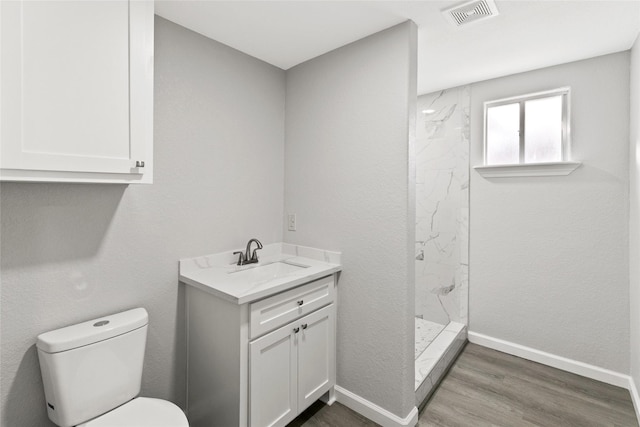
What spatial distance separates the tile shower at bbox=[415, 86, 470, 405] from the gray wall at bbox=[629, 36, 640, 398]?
1.10 meters

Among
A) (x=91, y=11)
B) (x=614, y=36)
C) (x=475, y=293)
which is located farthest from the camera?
(x=475, y=293)

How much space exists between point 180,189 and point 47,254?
0.70 meters

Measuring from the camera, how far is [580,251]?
2.41 m

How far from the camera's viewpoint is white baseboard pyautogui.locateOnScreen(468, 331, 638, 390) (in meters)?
2.29

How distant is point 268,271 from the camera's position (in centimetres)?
218

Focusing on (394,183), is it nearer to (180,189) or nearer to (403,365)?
(403,365)

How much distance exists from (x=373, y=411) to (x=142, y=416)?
4.29 ft

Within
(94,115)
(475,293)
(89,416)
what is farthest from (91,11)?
(475,293)

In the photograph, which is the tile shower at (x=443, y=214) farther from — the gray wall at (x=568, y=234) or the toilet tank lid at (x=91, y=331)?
the toilet tank lid at (x=91, y=331)

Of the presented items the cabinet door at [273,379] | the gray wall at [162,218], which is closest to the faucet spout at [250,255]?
the gray wall at [162,218]

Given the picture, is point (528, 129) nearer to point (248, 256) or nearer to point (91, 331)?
point (248, 256)

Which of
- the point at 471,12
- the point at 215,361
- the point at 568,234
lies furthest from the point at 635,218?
the point at 215,361

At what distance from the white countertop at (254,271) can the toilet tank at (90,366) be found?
0.41 metres

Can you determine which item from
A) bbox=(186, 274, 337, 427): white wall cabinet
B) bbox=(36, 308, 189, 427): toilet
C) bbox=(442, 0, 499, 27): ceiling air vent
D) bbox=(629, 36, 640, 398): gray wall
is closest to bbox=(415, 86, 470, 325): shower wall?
bbox=(629, 36, 640, 398): gray wall
